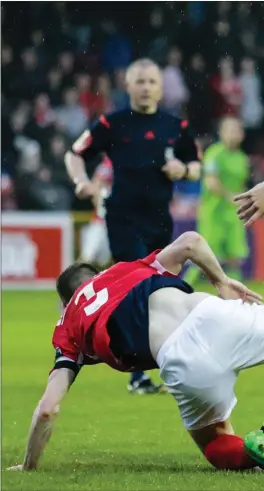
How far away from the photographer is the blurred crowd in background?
20.6 metres

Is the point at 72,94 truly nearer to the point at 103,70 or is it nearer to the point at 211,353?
the point at 103,70

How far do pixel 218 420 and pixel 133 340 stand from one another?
1.66 feet

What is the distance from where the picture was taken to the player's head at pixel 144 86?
8367 mm

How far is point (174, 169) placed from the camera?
27.2ft

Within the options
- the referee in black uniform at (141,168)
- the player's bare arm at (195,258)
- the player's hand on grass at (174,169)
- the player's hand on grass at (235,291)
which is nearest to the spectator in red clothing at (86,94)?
the referee in black uniform at (141,168)

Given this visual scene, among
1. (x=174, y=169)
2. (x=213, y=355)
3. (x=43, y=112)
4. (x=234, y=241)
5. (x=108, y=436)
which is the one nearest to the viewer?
(x=213, y=355)

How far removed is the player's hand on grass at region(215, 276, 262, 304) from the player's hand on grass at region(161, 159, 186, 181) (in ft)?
9.05

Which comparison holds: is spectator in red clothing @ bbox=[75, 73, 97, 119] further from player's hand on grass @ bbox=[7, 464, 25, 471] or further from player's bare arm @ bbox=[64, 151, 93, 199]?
player's hand on grass @ bbox=[7, 464, 25, 471]

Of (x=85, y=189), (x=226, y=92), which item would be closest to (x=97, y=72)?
(x=226, y=92)

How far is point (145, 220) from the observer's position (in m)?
8.47

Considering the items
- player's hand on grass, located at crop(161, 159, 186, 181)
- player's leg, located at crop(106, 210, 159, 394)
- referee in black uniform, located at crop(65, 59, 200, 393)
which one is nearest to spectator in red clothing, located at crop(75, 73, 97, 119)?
referee in black uniform, located at crop(65, 59, 200, 393)

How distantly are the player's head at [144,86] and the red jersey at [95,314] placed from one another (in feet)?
9.31

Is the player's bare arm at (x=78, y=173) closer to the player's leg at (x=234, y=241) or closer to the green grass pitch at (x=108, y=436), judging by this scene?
the green grass pitch at (x=108, y=436)

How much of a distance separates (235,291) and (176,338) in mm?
458
